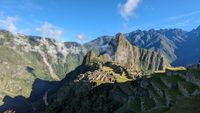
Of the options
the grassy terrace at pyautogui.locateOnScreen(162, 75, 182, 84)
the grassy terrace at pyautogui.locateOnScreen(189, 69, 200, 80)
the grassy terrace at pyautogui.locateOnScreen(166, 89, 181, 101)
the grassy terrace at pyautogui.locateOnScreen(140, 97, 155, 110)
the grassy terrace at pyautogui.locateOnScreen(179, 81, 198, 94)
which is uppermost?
the grassy terrace at pyautogui.locateOnScreen(189, 69, 200, 80)

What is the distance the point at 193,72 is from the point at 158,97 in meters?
18.5

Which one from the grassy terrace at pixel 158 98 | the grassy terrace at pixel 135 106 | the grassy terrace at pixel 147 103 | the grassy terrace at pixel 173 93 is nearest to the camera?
the grassy terrace at pixel 173 93

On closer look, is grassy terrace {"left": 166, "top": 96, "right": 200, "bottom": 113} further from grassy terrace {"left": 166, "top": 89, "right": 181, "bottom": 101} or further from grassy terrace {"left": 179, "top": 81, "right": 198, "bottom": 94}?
grassy terrace {"left": 166, "top": 89, "right": 181, "bottom": 101}

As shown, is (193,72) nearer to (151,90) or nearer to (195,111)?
(151,90)

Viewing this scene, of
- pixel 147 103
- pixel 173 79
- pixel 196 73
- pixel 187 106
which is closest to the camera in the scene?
pixel 187 106

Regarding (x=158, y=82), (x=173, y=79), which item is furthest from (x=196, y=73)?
(x=158, y=82)

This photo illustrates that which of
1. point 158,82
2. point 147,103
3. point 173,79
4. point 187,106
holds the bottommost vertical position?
point 147,103

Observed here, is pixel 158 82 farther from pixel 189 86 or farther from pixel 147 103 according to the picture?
pixel 189 86

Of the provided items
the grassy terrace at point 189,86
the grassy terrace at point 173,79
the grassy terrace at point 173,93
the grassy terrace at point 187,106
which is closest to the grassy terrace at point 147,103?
the grassy terrace at point 173,93

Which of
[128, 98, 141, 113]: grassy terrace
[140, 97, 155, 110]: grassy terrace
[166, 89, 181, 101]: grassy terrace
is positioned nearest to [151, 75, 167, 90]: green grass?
[140, 97, 155, 110]: grassy terrace

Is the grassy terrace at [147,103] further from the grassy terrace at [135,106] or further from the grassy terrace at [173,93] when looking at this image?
the grassy terrace at [173,93]

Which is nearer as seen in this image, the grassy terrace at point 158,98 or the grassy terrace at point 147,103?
the grassy terrace at point 158,98

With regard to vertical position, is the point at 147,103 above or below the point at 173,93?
below

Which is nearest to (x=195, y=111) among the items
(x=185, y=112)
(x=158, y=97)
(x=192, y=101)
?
(x=185, y=112)
